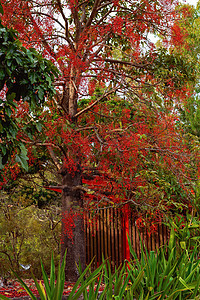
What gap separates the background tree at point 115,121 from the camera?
19.8 ft

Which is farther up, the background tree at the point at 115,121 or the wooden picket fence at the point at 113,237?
the background tree at the point at 115,121

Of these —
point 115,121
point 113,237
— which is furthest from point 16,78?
point 113,237

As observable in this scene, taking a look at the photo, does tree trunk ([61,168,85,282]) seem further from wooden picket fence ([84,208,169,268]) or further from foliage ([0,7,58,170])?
foliage ([0,7,58,170])

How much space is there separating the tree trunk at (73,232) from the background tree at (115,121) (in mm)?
20

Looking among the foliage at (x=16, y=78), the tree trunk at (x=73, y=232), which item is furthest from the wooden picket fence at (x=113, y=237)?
the foliage at (x=16, y=78)

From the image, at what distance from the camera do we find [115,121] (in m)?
7.10

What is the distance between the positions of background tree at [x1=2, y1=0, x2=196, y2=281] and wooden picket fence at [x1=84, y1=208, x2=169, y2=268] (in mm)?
1055

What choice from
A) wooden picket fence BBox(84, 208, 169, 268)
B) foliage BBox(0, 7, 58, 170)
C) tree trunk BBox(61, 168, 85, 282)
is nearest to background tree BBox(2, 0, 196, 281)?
tree trunk BBox(61, 168, 85, 282)

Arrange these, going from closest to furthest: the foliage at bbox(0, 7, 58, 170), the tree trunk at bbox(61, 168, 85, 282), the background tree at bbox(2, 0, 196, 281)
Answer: the foliage at bbox(0, 7, 58, 170), the background tree at bbox(2, 0, 196, 281), the tree trunk at bbox(61, 168, 85, 282)

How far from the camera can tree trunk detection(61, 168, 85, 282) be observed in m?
6.93

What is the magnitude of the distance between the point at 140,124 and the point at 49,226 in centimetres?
581

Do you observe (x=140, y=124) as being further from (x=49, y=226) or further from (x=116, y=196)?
(x=49, y=226)

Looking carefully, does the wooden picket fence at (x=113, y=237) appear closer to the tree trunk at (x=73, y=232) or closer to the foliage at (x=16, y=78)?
the tree trunk at (x=73, y=232)

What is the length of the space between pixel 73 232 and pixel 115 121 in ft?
8.27
